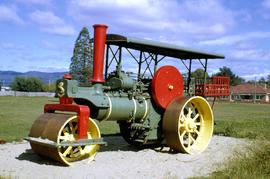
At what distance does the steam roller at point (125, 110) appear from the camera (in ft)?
28.3

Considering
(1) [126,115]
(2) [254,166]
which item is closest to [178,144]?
(1) [126,115]

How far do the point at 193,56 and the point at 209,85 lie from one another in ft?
3.42

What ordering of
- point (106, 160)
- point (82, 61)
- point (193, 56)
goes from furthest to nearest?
point (82, 61)
point (193, 56)
point (106, 160)

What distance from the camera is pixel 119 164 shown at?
8961mm

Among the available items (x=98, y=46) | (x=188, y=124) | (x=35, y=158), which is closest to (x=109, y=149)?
(x=188, y=124)

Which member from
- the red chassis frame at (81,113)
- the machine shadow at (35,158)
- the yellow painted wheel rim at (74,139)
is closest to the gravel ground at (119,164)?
the machine shadow at (35,158)

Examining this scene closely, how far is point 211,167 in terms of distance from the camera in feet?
28.3

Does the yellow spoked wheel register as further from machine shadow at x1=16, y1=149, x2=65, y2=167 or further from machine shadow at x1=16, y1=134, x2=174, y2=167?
machine shadow at x1=16, y1=149, x2=65, y2=167

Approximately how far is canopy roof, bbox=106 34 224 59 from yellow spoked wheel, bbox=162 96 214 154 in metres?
1.34

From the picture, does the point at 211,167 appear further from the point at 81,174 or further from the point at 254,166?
the point at 81,174

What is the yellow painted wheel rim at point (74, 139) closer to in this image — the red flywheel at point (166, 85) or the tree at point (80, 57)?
the red flywheel at point (166, 85)

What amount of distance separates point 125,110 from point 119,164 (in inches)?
56.0

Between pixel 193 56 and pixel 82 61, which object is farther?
pixel 82 61

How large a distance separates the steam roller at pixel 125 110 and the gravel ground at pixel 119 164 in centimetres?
29
